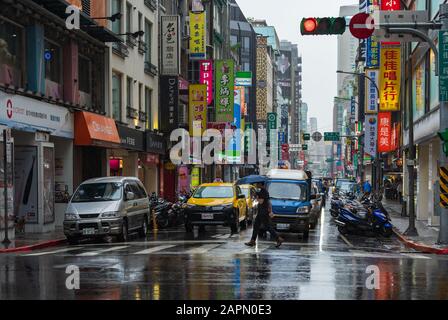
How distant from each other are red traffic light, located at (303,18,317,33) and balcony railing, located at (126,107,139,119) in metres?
22.5

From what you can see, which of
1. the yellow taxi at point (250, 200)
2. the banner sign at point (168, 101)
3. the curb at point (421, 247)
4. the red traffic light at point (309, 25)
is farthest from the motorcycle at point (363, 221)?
the banner sign at point (168, 101)

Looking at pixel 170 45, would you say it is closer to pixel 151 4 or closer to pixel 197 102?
pixel 151 4

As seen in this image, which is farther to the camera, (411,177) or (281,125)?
(281,125)

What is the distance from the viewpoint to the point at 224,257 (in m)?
15.2

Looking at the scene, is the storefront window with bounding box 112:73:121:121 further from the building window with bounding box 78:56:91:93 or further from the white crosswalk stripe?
the white crosswalk stripe

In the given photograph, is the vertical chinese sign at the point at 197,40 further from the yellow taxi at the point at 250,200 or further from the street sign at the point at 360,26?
the street sign at the point at 360,26

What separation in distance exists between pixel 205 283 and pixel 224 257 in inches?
167

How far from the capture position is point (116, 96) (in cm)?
3522

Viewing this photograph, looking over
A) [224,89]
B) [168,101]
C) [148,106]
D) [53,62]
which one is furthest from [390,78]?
[224,89]

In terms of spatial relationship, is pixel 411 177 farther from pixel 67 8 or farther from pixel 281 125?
pixel 281 125

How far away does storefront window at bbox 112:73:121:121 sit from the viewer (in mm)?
34812

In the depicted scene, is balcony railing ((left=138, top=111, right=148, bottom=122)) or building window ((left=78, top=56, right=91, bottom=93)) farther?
balcony railing ((left=138, top=111, right=148, bottom=122))

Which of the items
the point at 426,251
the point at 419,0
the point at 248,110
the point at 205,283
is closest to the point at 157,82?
the point at 419,0

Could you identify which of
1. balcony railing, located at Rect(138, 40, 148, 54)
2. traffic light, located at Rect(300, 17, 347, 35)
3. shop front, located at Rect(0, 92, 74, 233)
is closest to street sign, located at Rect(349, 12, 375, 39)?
traffic light, located at Rect(300, 17, 347, 35)
